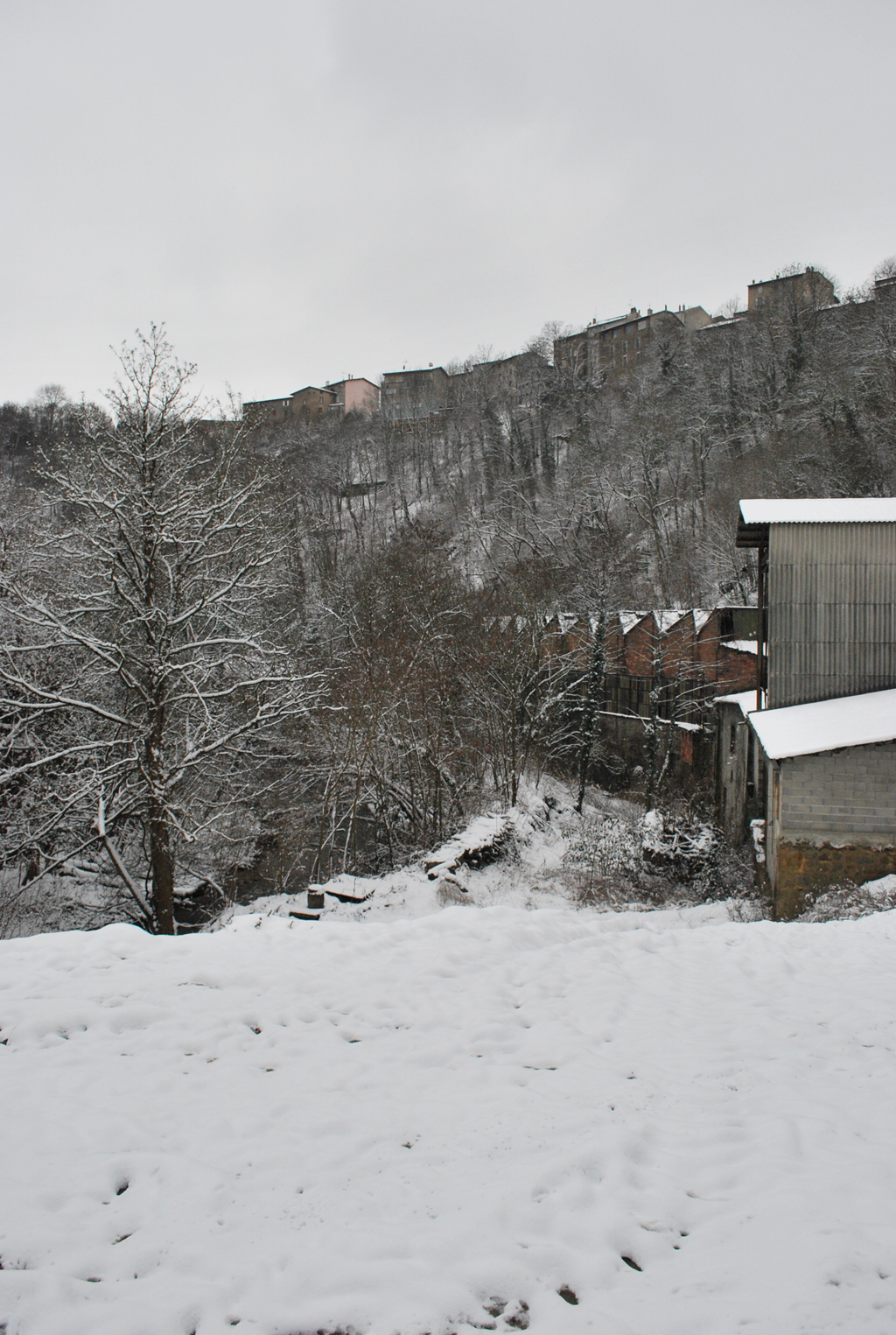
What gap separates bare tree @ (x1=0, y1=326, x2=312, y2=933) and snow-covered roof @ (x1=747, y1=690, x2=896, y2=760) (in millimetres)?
7540

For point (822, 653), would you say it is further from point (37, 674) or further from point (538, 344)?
point (538, 344)

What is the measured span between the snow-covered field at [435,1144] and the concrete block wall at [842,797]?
14.1 ft

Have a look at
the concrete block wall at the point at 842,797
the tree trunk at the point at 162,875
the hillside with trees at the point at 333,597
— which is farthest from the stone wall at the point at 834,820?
the tree trunk at the point at 162,875

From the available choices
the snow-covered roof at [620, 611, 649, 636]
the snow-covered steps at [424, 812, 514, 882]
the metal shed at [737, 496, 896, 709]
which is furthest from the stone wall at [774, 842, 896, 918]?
the snow-covered roof at [620, 611, 649, 636]

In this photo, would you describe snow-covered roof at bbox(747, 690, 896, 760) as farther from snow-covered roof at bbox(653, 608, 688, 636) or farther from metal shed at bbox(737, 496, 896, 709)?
snow-covered roof at bbox(653, 608, 688, 636)

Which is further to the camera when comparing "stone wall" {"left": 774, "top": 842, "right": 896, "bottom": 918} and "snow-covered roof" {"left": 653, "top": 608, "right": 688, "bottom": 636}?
"snow-covered roof" {"left": 653, "top": 608, "right": 688, "bottom": 636}

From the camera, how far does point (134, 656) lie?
430 inches

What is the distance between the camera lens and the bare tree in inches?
407

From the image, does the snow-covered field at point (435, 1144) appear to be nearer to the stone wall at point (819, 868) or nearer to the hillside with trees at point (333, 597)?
the stone wall at point (819, 868)

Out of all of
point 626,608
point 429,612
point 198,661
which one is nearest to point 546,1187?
point 198,661

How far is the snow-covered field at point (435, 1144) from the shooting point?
8.23ft

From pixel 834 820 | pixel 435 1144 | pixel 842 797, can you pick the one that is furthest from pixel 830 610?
pixel 435 1144

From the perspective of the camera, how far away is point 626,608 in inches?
1103

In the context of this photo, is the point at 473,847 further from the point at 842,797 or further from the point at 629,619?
the point at 629,619
